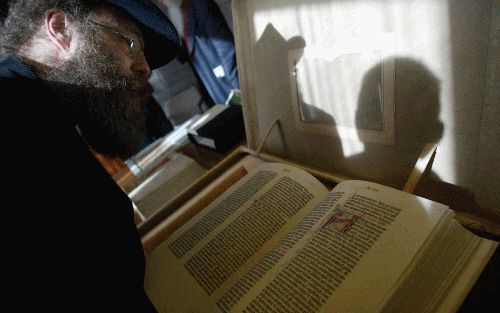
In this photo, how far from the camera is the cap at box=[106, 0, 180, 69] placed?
29.6 inches

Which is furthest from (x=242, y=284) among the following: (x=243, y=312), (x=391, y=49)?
(x=391, y=49)

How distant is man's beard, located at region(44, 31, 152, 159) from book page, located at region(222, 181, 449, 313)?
1.93 feet

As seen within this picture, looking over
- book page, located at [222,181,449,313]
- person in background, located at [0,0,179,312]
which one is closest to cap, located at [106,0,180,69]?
person in background, located at [0,0,179,312]

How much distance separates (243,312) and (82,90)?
2.09ft

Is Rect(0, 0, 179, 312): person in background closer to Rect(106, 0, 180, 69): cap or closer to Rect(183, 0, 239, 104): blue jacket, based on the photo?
Rect(106, 0, 180, 69): cap

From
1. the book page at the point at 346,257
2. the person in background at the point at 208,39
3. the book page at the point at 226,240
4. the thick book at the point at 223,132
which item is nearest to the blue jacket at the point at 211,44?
the person in background at the point at 208,39

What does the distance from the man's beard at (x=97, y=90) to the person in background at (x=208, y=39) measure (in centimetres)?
101


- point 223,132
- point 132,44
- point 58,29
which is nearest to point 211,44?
point 223,132

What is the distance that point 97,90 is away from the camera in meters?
0.74

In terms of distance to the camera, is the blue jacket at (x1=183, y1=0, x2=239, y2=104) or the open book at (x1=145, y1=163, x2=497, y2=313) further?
the blue jacket at (x1=183, y1=0, x2=239, y2=104)

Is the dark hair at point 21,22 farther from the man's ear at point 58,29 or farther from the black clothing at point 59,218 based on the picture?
Answer: the black clothing at point 59,218

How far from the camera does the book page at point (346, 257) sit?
0.36 m

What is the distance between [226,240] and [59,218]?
29 cm

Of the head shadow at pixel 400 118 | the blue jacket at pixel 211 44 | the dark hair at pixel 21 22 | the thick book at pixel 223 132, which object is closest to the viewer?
the head shadow at pixel 400 118
